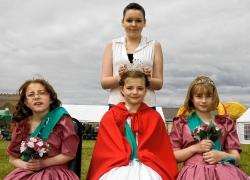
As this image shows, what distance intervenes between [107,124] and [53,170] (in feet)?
2.31

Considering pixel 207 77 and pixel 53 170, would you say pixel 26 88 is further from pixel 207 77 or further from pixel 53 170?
pixel 207 77

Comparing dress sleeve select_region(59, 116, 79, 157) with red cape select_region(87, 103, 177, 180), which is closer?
red cape select_region(87, 103, 177, 180)

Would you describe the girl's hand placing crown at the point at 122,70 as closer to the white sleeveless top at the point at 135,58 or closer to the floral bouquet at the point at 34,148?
the white sleeveless top at the point at 135,58

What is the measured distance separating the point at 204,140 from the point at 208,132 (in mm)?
95

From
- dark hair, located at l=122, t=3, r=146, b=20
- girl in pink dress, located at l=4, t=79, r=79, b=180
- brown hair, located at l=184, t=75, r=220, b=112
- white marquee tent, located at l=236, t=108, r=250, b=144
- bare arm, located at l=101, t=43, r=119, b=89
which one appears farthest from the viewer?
white marquee tent, located at l=236, t=108, r=250, b=144

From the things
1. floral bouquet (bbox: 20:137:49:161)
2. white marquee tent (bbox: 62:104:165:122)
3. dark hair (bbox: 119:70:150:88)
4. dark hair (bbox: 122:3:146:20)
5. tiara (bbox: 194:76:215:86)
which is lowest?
white marquee tent (bbox: 62:104:165:122)

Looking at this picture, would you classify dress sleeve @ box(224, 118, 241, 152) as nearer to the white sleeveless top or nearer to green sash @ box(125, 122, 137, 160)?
the white sleeveless top

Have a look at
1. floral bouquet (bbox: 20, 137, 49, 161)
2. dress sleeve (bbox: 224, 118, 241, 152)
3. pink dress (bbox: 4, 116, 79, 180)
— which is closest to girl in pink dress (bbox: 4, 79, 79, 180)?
pink dress (bbox: 4, 116, 79, 180)

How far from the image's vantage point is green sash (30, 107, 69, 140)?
495 centimetres

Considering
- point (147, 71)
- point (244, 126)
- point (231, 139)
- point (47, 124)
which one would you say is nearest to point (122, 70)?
point (147, 71)

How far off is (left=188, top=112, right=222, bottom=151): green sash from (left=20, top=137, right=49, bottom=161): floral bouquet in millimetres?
1511

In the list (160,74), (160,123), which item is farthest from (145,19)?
(160,123)

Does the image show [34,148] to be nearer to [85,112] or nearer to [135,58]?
[135,58]

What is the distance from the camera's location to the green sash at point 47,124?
4.95 meters
